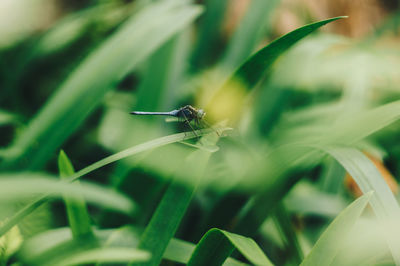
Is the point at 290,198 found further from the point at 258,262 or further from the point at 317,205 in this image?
the point at 258,262

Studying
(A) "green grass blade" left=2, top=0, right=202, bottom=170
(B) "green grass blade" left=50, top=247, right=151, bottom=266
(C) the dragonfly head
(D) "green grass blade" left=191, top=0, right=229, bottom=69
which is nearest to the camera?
(B) "green grass blade" left=50, top=247, right=151, bottom=266

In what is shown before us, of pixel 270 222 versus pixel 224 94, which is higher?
pixel 224 94

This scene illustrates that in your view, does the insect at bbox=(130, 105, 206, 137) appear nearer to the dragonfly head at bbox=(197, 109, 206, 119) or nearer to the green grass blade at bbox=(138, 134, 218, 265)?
the dragonfly head at bbox=(197, 109, 206, 119)

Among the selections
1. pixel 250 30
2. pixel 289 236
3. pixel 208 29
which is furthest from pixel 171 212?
pixel 208 29

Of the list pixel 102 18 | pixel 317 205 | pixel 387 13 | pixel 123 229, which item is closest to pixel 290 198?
pixel 317 205

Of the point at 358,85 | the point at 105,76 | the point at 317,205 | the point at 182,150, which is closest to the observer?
the point at 182,150

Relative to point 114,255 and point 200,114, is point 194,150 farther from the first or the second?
point 114,255

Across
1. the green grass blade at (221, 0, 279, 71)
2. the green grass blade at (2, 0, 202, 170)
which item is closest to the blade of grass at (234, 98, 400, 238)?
the green grass blade at (2, 0, 202, 170)
